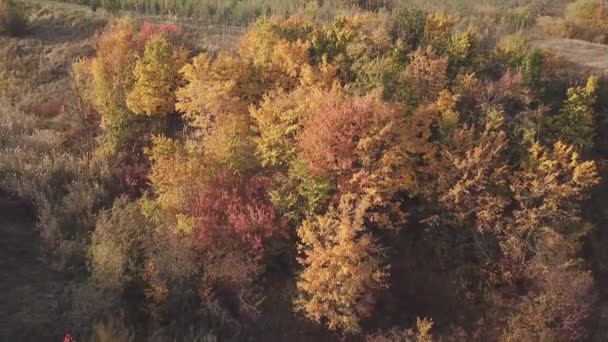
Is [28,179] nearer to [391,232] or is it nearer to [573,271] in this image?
[391,232]

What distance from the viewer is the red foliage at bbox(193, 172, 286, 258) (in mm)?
23594

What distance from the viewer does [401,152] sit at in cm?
2462

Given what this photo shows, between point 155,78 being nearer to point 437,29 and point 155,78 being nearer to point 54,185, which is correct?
point 54,185

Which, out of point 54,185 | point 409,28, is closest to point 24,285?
point 54,185

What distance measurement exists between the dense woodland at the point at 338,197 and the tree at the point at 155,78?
11 centimetres

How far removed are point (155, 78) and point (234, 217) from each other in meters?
10.6

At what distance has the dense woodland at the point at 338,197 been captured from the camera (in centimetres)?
2320

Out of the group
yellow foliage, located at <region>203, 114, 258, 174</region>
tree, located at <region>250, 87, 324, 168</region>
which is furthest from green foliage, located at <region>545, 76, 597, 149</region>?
yellow foliage, located at <region>203, 114, 258, 174</region>

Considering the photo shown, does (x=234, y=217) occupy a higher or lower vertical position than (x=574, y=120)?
lower

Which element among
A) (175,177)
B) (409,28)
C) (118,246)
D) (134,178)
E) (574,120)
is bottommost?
(118,246)

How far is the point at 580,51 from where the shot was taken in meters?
34.0

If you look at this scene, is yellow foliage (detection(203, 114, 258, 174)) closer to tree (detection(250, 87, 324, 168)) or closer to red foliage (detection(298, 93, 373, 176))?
tree (detection(250, 87, 324, 168))

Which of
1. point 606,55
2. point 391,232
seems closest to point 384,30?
point 391,232

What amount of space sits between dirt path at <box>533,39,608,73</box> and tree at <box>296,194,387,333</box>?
17100 mm
